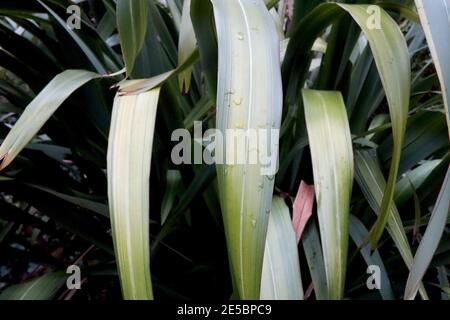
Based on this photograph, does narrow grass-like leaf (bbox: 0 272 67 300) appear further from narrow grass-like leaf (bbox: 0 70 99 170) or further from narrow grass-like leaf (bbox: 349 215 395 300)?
narrow grass-like leaf (bbox: 349 215 395 300)

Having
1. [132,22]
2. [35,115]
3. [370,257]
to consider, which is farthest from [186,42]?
[370,257]

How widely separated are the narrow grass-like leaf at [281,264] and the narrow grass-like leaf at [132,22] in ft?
0.73

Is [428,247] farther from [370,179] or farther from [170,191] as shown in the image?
[170,191]

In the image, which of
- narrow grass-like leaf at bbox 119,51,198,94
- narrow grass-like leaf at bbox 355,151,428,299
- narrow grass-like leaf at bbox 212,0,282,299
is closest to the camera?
narrow grass-like leaf at bbox 212,0,282,299

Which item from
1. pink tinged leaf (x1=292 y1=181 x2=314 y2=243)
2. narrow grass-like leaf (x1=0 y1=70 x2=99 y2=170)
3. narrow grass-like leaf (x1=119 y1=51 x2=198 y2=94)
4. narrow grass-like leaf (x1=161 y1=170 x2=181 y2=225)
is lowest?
narrow grass-like leaf (x1=161 y1=170 x2=181 y2=225)

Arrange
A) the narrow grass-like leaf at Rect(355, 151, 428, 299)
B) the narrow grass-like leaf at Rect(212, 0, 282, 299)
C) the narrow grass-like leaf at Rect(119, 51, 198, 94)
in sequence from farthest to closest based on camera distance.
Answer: the narrow grass-like leaf at Rect(355, 151, 428, 299) < the narrow grass-like leaf at Rect(119, 51, 198, 94) < the narrow grass-like leaf at Rect(212, 0, 282, 299)

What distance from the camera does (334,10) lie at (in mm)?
526

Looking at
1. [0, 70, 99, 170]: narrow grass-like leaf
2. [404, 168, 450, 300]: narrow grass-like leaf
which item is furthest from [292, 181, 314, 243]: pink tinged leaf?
[0, 70, 99, 170]: narrow grass-like leaf

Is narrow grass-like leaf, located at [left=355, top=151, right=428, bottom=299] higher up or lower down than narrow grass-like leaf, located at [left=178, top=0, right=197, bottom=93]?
lower down

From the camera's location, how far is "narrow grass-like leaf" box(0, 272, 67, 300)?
618 millimetres

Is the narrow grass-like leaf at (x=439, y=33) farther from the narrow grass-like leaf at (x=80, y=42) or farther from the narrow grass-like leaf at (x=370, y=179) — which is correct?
the narrow grass-like leaf at (x=80, y=42)

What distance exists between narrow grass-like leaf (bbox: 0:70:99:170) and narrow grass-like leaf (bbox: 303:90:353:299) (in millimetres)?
252

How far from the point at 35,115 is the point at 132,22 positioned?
0.14 m
